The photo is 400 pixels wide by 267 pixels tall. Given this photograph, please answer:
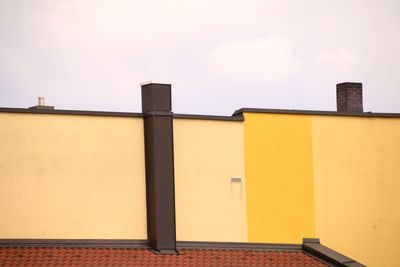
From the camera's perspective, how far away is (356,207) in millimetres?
29844

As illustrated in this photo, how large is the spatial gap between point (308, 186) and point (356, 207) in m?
1.80

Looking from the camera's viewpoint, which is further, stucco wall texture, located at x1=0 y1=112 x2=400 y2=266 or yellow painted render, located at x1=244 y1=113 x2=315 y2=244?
yellow painted render, located at x1=244 y1=113 x2=315 y2=244

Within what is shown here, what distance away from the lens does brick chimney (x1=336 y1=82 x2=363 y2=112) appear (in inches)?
1273

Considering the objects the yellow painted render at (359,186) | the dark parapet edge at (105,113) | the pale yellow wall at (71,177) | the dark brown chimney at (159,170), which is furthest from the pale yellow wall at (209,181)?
the yellow painted render at (359,186)

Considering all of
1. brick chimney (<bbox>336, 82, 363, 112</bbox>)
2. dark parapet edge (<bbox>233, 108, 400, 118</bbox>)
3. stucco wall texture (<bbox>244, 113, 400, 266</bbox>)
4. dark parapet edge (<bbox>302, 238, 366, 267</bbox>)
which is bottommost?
dark parapet edge (<bbox>302, 238, 366, 267</bbox>)

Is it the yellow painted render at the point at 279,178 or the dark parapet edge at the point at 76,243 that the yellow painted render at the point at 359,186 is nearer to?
the yellow painted render at the point at 279,178

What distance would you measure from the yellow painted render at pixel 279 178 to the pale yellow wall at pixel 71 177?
3.49 meters

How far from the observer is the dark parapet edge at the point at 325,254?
90.2ft

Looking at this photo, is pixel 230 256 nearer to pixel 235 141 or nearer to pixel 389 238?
pixel 235 141

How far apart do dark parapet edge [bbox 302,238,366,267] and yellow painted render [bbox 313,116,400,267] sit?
0.48 metres

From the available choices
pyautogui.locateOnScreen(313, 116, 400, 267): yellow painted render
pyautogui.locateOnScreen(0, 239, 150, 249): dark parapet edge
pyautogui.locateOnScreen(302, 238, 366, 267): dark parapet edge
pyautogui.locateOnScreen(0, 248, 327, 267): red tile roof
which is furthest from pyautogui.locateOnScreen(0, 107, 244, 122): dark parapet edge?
pyautogui.locateOnScreen(302, 238, 366, 267): dark parapet edge

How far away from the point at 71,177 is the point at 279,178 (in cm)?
650

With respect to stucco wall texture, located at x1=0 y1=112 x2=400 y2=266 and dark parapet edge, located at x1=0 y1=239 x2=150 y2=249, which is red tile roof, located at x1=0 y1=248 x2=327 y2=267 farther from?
stucco wall texture, located at x1=0 y1=112 x2=400 y2=266

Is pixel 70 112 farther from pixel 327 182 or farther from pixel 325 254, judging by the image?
pixel 325 254
